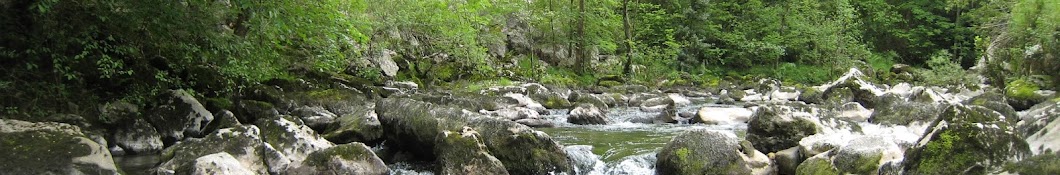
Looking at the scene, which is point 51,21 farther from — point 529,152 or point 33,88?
point 529,152

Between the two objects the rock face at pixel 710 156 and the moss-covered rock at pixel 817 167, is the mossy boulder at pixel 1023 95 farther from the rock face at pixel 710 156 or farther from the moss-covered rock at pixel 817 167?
the moss-covered rock at pixel 817 167

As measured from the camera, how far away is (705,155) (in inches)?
285

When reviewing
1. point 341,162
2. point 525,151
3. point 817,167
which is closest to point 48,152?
point 341,162

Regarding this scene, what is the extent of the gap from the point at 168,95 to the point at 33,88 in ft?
6.56

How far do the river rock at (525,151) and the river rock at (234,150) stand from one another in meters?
2.40

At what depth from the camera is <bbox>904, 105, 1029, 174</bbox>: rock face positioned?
5.16 meters

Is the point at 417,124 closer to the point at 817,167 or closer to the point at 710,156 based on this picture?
the point at 710,156

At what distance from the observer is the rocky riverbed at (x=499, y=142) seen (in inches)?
228

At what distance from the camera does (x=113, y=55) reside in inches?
382

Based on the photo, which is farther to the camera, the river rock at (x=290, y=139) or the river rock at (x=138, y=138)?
the river rock at (x=138, y=138)

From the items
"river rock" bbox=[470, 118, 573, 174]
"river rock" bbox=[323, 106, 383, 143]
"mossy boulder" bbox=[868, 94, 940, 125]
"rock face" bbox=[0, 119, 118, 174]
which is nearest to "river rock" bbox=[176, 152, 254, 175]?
"rock face" bbox=[0, 119, 118, 174]

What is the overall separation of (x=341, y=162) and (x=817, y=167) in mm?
4836

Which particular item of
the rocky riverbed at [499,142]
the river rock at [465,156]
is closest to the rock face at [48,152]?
the rocky riverbed at [499,142]

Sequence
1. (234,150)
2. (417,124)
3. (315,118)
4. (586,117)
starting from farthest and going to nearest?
(586,117), (315,118), (417,124), (234,150)
